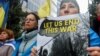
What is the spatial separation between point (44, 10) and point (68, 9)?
25 centimetres

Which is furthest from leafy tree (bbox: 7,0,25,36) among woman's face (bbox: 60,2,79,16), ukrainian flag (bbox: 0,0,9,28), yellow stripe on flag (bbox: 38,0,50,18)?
woman's face (bbox: 60,2,79,16)

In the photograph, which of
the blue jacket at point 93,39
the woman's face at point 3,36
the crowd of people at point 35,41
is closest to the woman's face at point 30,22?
the crowd of people at point 35,41

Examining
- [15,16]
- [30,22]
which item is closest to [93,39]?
[30,22]

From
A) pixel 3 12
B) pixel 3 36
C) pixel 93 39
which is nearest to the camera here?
pixel 93 39

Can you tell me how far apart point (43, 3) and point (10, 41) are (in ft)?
1.60

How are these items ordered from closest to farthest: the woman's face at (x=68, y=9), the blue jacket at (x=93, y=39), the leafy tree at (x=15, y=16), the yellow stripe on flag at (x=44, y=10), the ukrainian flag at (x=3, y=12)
A: the blue jacket at (x=93, y=39), the woman's face at (x=68, y=9), the yellow stripe on flag at (x=44, y=10), the leafy tree at (x=15, y=16), the ukrainian flag at (x=3, y=12)

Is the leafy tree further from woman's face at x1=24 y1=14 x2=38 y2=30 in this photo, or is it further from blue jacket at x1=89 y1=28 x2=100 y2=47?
blue jacket at x1=89 y1=28 x2=100 y2=47

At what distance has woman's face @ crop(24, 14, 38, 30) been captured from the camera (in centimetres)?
238

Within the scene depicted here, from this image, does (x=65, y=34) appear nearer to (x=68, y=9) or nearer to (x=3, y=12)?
(x=68, y=9)

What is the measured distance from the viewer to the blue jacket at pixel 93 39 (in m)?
2.02

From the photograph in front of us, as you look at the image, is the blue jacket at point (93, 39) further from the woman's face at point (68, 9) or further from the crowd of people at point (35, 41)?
the woman's face at point (68, 9)

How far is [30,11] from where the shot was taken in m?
2.43

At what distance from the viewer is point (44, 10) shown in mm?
2342

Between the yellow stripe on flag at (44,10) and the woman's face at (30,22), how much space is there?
8cm
